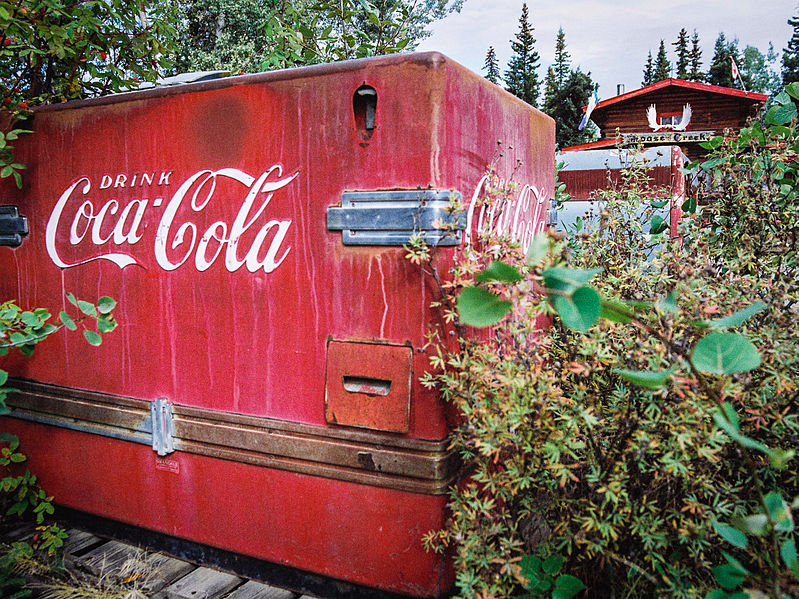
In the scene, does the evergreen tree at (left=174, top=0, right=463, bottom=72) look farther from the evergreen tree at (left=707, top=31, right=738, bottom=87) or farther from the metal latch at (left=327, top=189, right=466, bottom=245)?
the evergreen tree at (left=707, top=31, right=738, bottom=87)

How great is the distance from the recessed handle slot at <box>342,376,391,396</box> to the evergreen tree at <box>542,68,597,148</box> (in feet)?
129

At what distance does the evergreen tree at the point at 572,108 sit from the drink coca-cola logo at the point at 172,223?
38860mm


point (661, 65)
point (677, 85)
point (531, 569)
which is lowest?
point (531, 569)

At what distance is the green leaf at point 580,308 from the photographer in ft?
3.84

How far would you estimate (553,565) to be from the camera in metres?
1.68

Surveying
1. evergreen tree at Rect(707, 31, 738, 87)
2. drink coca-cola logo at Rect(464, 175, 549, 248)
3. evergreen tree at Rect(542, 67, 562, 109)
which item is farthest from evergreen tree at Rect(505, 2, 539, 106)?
drink coca-cola logo at Rect(464, 175, 549, 248)

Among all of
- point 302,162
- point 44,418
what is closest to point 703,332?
point 302,162

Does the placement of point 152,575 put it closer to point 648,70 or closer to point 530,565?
point 530,565

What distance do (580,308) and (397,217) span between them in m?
1.00

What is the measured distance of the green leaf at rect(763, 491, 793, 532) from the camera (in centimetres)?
118

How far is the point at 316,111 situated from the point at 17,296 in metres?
1.94

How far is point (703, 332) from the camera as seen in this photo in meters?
1.67

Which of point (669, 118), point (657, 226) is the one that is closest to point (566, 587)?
point (657, 226)

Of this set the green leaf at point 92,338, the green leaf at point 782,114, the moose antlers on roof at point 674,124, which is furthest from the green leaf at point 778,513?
the moose antlers on roof at point 674,124
